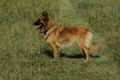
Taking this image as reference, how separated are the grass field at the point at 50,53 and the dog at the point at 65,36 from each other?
352 millimetres

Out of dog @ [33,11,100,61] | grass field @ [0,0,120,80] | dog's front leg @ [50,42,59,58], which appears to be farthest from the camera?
dog's front leg @ [50,42,59,58]

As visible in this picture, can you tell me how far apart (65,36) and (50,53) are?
1015 mm

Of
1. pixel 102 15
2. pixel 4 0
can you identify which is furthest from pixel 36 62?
pixel 4 0

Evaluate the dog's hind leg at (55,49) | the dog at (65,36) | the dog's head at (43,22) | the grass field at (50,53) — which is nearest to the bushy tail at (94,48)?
the dog at (65,36)

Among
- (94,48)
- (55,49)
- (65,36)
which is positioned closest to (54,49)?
(55,49)

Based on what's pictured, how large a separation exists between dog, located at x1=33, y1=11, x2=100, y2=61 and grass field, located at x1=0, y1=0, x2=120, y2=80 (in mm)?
352

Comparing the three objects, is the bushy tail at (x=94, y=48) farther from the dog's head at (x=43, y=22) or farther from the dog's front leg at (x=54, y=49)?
the dog's head at (x=43, y=22)

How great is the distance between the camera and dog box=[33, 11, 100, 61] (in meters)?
6.99

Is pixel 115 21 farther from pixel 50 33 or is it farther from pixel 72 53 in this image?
pixel 50 33

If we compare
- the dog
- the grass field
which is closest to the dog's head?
the dog

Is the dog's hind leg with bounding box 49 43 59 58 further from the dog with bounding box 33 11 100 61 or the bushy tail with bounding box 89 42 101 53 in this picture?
the bushy tail with bounding box 89 42 101 53

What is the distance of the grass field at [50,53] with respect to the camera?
18.4 ft

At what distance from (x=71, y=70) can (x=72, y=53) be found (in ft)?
6.64

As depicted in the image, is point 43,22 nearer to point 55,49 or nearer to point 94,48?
point 55,49
